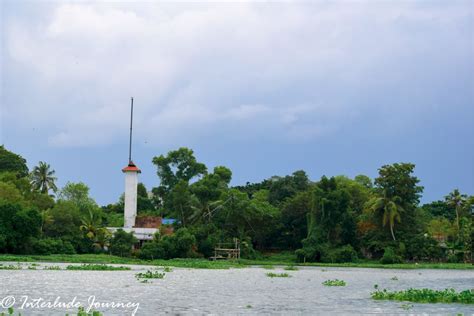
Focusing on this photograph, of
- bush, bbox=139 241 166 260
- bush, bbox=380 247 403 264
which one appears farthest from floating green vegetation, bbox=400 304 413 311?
bush, bbox=380 247 403 264

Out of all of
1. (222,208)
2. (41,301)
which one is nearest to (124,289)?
(41,301)

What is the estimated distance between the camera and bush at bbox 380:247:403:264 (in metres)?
61.5

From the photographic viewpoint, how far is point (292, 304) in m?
18.9

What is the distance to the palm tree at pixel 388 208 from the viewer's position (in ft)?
211

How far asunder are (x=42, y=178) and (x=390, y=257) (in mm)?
49296

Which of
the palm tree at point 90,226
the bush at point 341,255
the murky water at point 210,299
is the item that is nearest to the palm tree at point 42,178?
the palm tree at point 90,226

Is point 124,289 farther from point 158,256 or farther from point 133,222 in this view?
point 133,222

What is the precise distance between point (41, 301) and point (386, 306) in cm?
1043

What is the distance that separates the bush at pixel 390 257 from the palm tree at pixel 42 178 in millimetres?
47453

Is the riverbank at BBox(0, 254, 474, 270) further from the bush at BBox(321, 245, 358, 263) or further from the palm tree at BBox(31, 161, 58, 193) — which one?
the palm tree at BBox(31, 161, 58, 193)

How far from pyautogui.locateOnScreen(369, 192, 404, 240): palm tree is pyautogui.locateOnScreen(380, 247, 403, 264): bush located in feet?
10.5

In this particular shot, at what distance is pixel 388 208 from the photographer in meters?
64.4

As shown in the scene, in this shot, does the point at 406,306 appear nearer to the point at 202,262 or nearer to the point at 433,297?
the point at 433,297

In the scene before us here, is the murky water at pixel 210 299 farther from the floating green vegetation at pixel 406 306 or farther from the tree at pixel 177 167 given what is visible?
the tree at pixel 177 167
